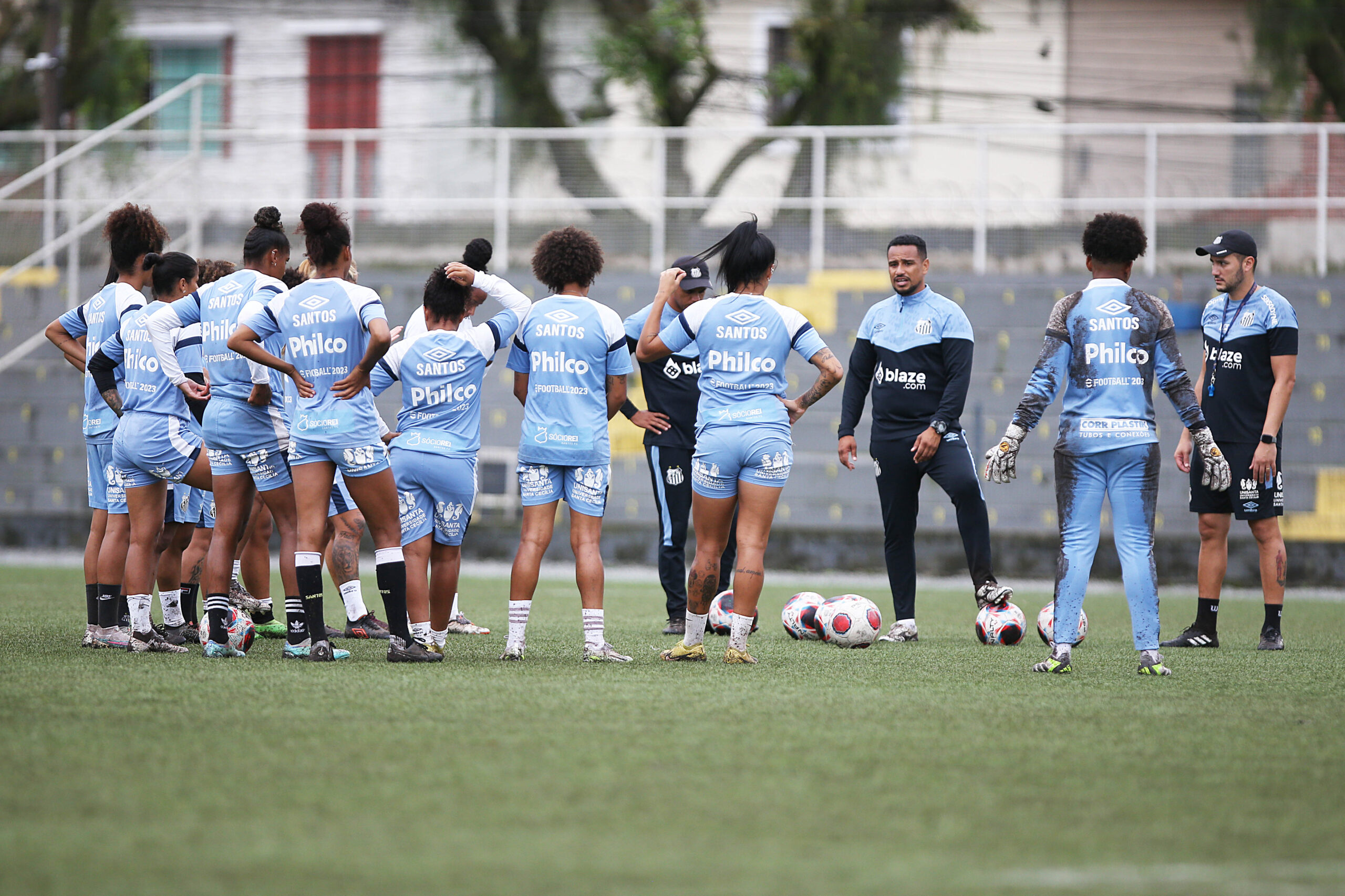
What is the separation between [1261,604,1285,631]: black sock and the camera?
8.09 meters

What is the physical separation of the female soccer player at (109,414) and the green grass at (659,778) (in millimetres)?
565

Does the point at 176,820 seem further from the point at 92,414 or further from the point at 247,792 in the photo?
the point at 92,414

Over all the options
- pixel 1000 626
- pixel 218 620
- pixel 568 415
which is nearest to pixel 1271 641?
pixel 1000 626

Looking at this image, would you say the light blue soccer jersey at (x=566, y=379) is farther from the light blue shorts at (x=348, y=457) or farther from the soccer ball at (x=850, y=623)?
the soccer ball at (x=850, y=623)

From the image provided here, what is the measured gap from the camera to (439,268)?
6.86 meters

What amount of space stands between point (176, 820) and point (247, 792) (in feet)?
1.06

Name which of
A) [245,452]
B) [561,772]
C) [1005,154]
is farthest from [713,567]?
[1005,154]

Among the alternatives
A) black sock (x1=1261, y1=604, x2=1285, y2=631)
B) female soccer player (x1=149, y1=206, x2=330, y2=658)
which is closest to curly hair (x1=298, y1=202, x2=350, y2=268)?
female soccer player (x1=149, y1=206, x2=330, y2=658)

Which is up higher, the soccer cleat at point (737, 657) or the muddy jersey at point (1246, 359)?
the muddy jersey at point (1246, 359)

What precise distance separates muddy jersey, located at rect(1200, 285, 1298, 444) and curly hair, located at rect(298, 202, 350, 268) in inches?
201

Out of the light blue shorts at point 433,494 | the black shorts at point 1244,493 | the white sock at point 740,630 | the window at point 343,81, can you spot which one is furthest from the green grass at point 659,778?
the window at point 343,81

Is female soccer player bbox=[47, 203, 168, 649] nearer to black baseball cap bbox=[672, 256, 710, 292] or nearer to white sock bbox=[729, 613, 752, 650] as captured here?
black baseball cap bbox=[672, 256, 710, 292]

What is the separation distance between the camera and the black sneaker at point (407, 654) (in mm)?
6684

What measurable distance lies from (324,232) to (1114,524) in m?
3.88
